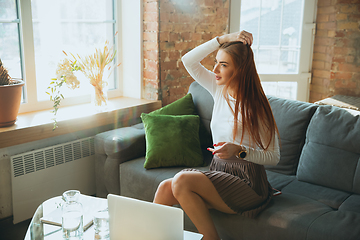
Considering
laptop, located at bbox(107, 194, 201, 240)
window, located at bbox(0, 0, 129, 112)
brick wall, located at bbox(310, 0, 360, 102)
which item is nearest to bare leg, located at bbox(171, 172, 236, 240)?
laptop, located at bbox(107, 194, 201, 240)

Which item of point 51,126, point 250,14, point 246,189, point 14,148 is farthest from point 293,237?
point 250,14

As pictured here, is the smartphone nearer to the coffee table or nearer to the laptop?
the coffee table

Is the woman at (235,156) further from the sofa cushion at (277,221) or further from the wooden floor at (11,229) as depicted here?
the wooden floor at (11,229)

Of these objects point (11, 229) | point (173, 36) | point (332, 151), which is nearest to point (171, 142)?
point (332, 151)

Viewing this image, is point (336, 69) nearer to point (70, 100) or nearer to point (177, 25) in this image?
point (177, 25)

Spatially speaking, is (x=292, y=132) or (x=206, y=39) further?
(x=206, y=39)

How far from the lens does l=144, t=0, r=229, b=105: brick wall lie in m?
3.09

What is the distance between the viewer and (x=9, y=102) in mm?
2303

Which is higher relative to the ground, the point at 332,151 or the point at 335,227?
the point at 332,151

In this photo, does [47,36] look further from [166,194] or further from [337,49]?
[337,49]

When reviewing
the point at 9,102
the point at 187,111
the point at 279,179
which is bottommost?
the point at 279,179

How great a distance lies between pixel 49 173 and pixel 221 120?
140 cm

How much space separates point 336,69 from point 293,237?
8.68 feet

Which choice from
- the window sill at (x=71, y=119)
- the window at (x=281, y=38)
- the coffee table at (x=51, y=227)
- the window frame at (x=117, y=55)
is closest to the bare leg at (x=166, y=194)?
the coffee table at (x=51, y=227)
